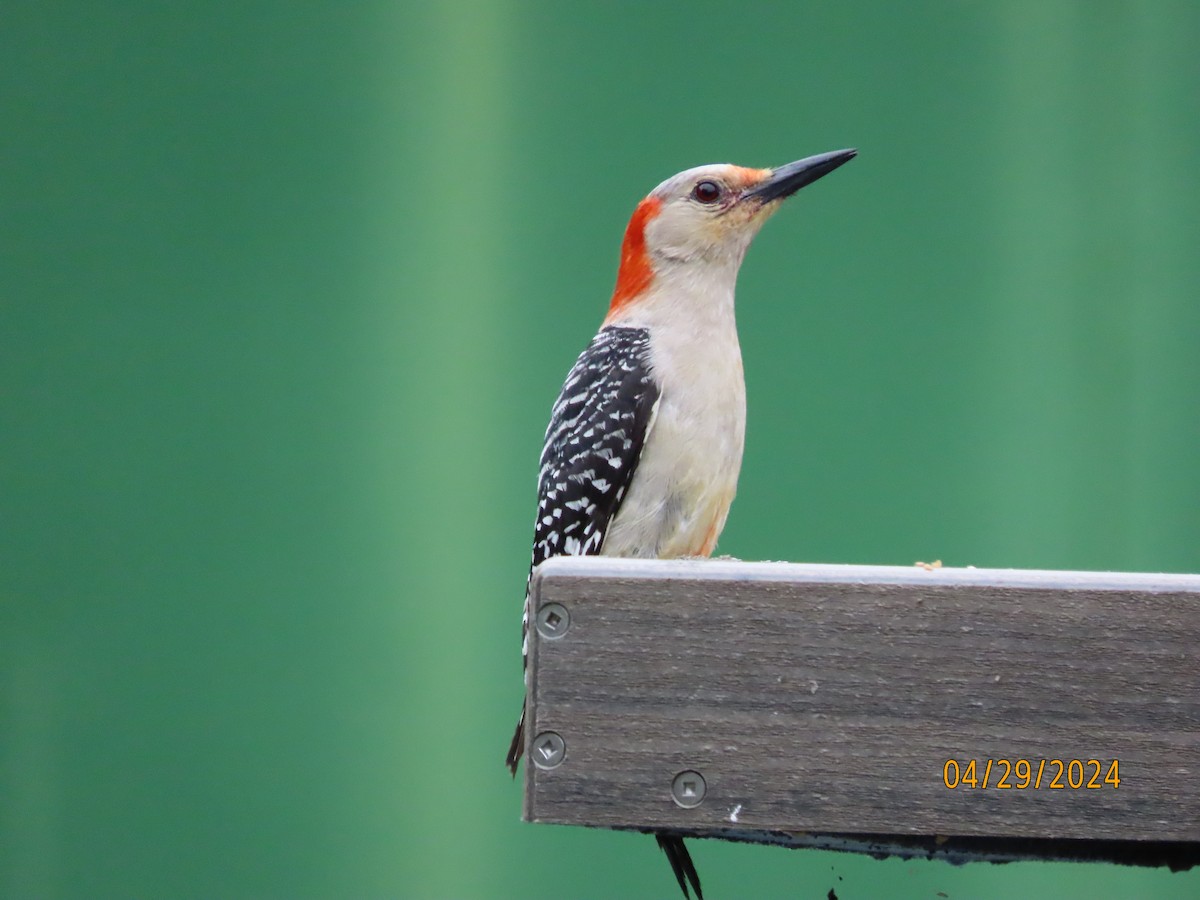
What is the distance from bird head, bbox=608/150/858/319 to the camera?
2.74 m

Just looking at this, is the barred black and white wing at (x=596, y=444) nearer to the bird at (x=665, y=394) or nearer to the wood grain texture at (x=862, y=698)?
the bird at (x=665, y=394)

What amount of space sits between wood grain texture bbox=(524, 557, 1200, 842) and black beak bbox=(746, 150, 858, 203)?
4.88 ft

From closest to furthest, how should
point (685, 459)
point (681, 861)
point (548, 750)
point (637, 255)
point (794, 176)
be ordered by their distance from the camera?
point (548, 750) → point (681, 861) → point (685, 459) → point (794, 176) → point (637, 255)

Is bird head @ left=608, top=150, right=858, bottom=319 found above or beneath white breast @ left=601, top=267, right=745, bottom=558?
above

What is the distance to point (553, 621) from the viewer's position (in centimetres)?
135

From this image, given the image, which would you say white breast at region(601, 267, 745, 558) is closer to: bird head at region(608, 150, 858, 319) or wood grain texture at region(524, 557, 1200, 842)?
bird head at region(608, 150, 858, 319)

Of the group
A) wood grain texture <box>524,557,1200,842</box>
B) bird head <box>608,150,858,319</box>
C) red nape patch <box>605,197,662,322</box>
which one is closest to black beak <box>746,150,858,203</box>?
bird head <box>608,150,858,319</box>

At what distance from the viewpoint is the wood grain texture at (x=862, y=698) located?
4.32 ft

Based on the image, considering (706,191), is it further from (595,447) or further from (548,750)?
(548,750)

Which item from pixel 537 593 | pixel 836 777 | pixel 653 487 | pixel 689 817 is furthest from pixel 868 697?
pixel 653 487

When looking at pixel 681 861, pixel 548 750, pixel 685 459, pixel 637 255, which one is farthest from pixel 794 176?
pixel 548 750
